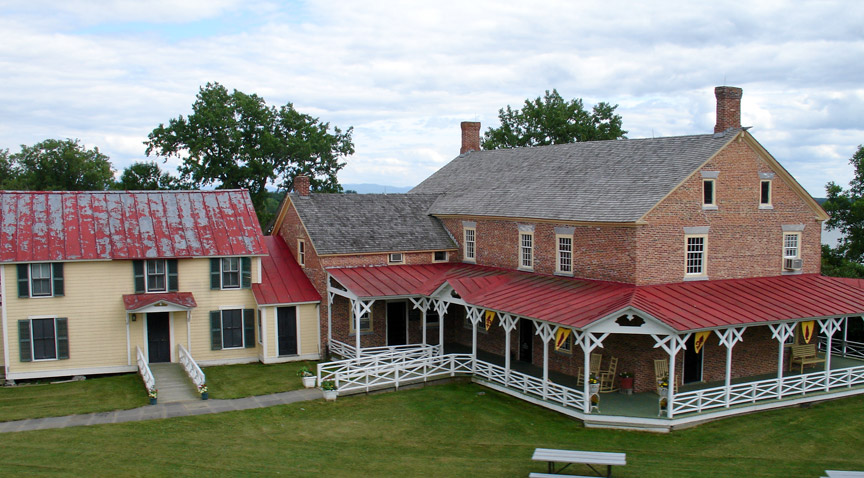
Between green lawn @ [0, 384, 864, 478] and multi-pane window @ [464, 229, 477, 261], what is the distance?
9533 millimetres

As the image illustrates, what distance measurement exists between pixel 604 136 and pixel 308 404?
115 feet

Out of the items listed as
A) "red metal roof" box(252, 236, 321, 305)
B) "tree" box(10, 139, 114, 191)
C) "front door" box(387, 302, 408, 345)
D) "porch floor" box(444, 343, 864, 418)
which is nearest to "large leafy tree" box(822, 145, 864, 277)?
"porch floor" box(444, 343, 864, 418)

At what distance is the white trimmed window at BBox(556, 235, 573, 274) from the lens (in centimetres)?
2530

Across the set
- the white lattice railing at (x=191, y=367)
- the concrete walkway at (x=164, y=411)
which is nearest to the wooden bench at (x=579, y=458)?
the concrete walkway at (x=164, y=411)

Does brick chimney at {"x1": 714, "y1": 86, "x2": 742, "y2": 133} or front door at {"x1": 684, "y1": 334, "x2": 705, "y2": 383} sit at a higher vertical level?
brick chimney at {"x1": 714, "y1": 86, "x2": 742, "y2": 133}

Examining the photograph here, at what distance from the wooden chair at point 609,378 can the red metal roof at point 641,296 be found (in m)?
2.21

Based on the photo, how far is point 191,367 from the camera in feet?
80.7

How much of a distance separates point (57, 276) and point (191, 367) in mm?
5886

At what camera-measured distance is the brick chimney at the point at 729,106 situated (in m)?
24.9

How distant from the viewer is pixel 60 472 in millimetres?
15828

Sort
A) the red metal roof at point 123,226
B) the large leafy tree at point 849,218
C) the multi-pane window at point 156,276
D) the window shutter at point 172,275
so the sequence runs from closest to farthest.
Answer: the red metal roof at point 123,226, the multi-pane window at point 156,276, the window shutter at point 172,275, the large leafy tree at point 849,218

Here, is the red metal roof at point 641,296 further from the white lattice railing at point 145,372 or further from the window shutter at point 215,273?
the white lattice railing at point 145,372

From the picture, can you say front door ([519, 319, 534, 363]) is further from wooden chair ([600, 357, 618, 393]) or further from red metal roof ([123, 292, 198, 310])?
red metal roof ([123, 292, 198, 310])

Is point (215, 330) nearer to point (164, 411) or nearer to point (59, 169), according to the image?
point (164, 411)
